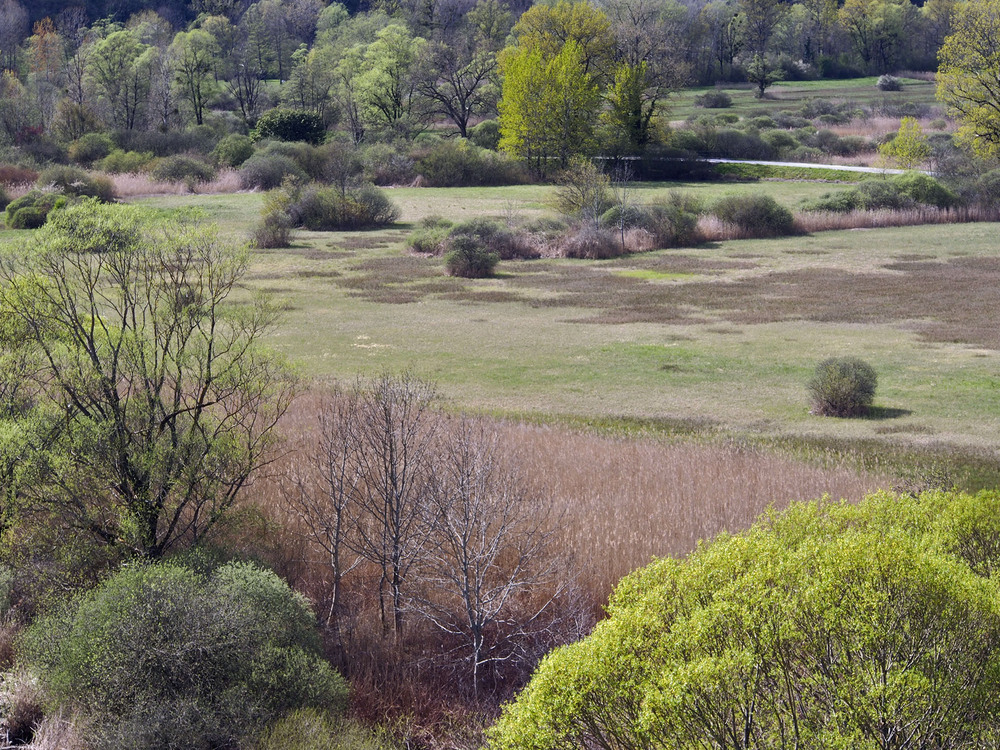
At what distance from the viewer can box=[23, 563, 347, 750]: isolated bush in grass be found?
→ 6789mm

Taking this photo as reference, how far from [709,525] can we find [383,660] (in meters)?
3.65

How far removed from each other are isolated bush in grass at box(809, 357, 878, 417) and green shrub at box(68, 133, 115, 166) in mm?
57814

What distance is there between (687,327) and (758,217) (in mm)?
18443

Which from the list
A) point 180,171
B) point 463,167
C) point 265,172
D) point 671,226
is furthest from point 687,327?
point 180,171

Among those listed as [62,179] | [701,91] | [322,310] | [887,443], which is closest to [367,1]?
[701,91]

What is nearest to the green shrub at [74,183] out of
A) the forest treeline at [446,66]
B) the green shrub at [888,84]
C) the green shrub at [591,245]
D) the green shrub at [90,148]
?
the green shrub at [90,148]

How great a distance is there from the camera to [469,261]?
33.0 m

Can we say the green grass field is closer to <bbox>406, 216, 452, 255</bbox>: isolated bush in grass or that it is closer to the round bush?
<bbox>406, 216, 452, 255</bbox>: isolated bush in grass

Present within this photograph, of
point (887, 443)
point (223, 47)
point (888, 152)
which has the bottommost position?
point (887, 443)

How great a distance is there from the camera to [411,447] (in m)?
9.75

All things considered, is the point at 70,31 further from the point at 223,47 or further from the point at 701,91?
the point at 701,91

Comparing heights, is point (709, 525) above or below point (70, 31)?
below

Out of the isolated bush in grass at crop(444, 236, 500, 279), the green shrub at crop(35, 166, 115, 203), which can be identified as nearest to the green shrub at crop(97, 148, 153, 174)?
the green shrub at crop(35, 166, 115, 203)

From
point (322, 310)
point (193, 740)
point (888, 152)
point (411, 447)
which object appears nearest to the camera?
point (193, 740)
